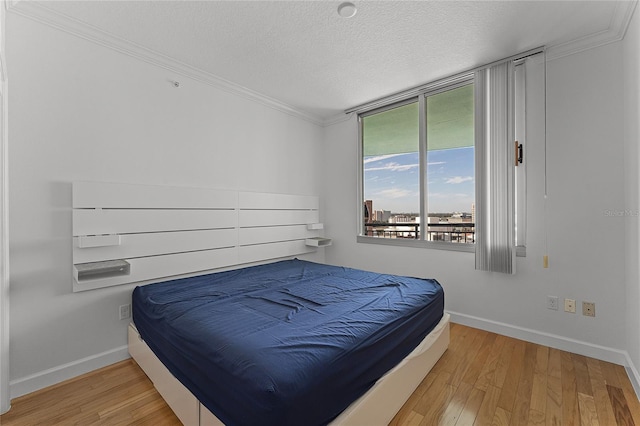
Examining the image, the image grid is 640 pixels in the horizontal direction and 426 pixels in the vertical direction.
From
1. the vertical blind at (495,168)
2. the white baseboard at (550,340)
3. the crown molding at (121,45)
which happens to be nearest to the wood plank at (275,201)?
the crown molding at (121,45)

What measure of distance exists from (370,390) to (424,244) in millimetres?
2083

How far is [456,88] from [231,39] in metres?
2.30

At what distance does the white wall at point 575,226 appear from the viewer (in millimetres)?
2188

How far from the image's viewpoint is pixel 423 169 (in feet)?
10.8

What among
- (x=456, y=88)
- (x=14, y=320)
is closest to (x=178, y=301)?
(x=14, y=320)

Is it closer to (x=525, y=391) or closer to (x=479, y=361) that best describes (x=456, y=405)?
(x=525, y=391)

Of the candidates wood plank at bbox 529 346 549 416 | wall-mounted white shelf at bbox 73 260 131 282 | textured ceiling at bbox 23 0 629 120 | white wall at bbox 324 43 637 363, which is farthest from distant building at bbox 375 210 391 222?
wall-mounted white shelf at bbox 73 260 131 282

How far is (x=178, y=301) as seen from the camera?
6.48 ft

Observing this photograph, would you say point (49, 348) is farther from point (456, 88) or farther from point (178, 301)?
point (456, 88)

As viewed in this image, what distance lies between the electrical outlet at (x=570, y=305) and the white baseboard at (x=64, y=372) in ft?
11.8

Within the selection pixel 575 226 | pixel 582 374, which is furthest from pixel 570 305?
pixel 575 226

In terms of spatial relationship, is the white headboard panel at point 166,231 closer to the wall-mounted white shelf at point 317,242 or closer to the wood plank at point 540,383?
the wall-mounted white shelf at point 317,242

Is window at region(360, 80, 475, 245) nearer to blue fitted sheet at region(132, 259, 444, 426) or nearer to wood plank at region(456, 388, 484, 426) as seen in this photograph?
blue fitted sheet at region(132, 259, 444, 426)

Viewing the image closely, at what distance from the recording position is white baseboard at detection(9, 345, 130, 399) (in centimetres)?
184
